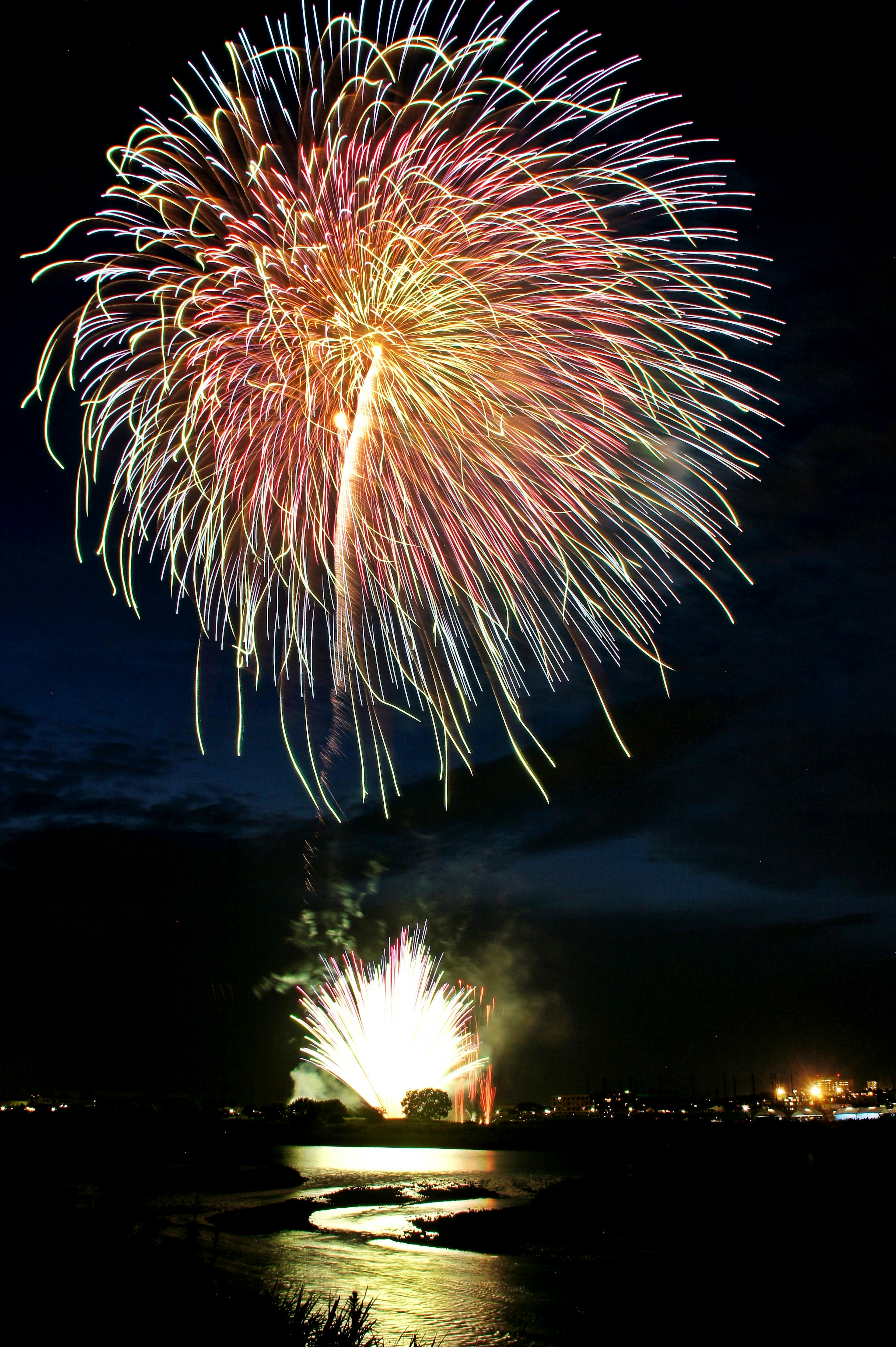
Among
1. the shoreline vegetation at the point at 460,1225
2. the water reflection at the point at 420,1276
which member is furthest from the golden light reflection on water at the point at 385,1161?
the water reflection at the point at 420,1276

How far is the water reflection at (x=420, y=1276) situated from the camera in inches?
683

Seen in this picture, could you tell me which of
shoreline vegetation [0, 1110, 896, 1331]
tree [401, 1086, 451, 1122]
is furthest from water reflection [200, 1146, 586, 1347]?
tree [401, 1086, 451, 1122]

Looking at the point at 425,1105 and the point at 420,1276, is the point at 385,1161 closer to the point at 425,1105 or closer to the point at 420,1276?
the point at 425,1105

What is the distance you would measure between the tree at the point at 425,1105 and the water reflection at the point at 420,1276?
58682mm

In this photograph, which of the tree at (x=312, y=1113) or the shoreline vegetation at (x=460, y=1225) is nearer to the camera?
the shoreline vegetation at (x=460, y=1225)

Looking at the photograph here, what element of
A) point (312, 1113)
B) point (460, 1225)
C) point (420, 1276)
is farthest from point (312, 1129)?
point (420, 1276)

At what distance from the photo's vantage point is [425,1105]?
3814 inches

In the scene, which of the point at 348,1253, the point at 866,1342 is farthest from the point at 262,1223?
the point at 866,1342

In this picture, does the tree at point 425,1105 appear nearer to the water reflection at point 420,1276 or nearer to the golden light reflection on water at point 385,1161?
the golden light reflection on water at point 385,1161

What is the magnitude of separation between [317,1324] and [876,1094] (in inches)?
7196

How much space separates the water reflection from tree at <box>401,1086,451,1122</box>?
5868 cm

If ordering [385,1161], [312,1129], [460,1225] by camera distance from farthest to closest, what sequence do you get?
[312,1129]
[385,1161]
[460,1225]

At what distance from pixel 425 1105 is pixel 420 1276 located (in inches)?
3153

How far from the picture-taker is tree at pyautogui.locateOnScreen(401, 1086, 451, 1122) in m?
95.9
